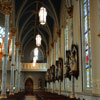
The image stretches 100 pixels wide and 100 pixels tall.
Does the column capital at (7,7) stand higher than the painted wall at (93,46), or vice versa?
the column capital at (7,7)

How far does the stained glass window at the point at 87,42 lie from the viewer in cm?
1475

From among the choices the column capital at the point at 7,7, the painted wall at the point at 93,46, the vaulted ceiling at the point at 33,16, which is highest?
the vaulted ceiling at the point at 33,16

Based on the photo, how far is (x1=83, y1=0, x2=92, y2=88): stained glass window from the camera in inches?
581

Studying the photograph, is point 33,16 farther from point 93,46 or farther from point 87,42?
point 93,46

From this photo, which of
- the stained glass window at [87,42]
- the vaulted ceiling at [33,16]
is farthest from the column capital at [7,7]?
the vaulted ceiling at [33,16]

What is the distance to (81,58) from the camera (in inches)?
638

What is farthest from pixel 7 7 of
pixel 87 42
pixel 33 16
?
pixel 33 16

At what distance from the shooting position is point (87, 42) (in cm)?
1545

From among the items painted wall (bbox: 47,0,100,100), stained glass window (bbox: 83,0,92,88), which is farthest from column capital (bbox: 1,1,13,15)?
stained glass window (bbox: 83,0,92,88)

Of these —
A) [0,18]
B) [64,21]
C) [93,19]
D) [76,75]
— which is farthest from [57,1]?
[93,19]

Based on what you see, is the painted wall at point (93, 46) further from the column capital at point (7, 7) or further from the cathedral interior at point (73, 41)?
the column capital at point (7, 7)

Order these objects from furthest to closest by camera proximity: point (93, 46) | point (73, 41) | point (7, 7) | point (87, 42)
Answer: point (73, 41), point (7, 7), point (87, 42), point (93, 46)

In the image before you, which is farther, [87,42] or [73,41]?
[73,41]

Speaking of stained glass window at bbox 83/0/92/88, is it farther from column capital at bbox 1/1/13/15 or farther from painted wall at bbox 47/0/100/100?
column capital at bbox 1/1/13/15
